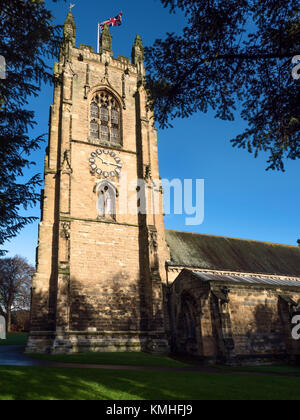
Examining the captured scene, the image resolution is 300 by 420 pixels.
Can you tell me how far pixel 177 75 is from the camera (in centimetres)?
938

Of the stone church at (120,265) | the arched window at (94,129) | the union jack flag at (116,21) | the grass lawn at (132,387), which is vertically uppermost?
the union jack flag at (116,21)

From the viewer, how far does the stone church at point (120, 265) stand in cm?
1891

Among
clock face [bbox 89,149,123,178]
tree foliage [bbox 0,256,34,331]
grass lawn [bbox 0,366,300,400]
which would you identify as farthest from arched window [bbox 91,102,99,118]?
tree foliage [bbox 0,256,34,331]

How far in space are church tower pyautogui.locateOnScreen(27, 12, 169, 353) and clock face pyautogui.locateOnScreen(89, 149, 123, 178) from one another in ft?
0.26

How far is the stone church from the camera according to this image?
62.0 ft

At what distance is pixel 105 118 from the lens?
26.8 metres

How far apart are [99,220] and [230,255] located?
12.9 metres

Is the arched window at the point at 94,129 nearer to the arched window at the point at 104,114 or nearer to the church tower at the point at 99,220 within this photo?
the church tower at the point at 99,220

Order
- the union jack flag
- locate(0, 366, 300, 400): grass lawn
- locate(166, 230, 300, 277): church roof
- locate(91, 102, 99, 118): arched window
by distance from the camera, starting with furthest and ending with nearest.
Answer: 1. the union jack flag
2. locate(91, 102, 99, 118): arched window
3. locate(166, 230, 300, 277): church roof
4. locate(0, 366, 300, 400): grass lawn

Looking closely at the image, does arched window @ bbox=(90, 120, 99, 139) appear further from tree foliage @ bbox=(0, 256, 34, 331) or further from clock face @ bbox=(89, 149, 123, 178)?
tree foliage @ bbox=(0, 256, 34, 331)

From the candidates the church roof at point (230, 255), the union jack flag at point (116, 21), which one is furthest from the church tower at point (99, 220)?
the union jack flag at point (116, 21)

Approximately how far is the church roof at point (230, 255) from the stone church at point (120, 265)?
0.17 metres

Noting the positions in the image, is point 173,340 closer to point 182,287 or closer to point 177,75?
point 182,287
